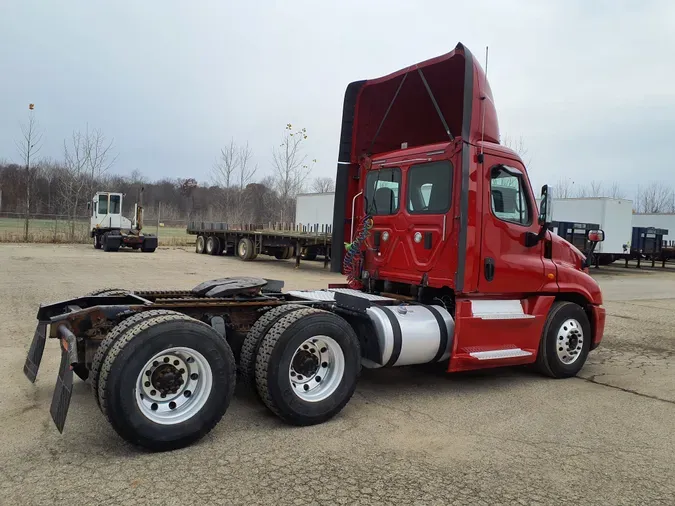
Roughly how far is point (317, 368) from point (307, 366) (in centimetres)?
13

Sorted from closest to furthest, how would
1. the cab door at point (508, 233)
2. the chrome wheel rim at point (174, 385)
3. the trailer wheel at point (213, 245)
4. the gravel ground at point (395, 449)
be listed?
the gravel ground at point (395, 449) → the chrome wheel rim at point (174, 385) → the cab door at point (508, 233) → the trailer wheel at point (213, 245)

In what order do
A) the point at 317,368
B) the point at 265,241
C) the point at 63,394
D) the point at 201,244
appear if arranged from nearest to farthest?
the point at 63,394 < the point at 317,368 < the point at 265,241 < the point at 201,244

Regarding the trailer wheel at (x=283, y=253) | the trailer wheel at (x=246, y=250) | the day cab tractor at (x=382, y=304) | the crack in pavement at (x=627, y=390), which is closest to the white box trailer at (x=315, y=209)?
the trailer wheel at (x=283, y=253)

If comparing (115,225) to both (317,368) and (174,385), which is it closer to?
(317,368)

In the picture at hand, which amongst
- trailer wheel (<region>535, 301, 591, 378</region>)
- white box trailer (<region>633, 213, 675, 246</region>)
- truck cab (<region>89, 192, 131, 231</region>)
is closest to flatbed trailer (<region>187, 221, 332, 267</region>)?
truck cab (<region>89, 192, 131, 231</region>)

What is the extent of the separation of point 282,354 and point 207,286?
142cm

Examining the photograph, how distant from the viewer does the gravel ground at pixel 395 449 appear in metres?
3.43

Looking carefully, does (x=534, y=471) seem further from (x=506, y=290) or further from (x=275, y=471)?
(x=506, y=290)

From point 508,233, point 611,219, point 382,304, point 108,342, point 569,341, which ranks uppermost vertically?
point 611,219

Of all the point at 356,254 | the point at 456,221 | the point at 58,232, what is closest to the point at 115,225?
the point at 58,232

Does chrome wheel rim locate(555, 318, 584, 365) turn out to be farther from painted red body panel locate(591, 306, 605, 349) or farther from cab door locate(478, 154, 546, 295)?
cab door locate(478, 154, 546, 295)

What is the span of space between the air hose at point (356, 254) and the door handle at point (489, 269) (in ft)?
5.32

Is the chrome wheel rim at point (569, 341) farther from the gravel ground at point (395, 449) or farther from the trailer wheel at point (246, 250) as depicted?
the trailer wheel at point (246, 250)

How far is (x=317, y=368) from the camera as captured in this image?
189 inches
